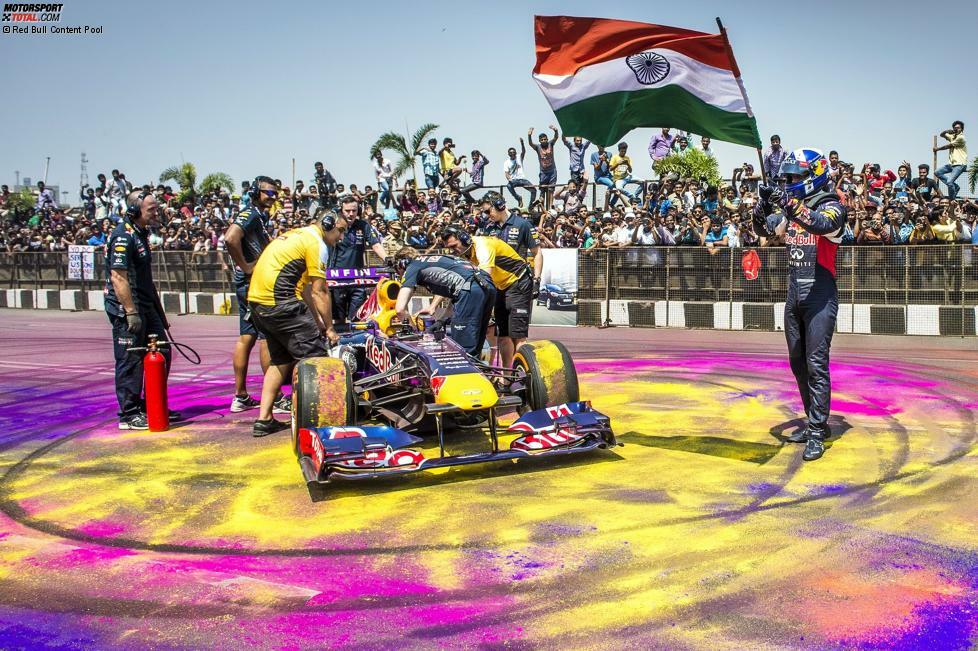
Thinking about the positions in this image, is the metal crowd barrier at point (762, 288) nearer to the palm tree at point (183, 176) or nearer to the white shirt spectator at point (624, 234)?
the white shirt spectator at point (624, 234)

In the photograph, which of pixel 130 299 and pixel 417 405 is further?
pixel 130 299

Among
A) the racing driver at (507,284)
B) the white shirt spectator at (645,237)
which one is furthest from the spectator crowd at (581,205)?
the racing driver at (507,284)

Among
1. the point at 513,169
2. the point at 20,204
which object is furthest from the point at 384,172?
the point at 20,204

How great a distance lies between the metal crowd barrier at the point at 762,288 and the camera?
14.3 metres

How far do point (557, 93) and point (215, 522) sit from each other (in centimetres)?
405

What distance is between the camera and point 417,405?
6.48 meters

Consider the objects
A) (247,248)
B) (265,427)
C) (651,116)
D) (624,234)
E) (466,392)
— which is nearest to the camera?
(466,392)

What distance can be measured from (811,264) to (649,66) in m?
1.88

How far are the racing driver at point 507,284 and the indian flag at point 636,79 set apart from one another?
211 cm

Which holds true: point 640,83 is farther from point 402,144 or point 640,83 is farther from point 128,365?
point 402,144

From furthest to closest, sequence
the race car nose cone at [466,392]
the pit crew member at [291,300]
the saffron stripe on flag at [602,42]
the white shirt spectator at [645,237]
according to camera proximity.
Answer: the white shirt spectator at [645,237] → the pit crew member at [291,300] → the saffron stripe on flag at [602,42] → the race car nose cone at [466,392]

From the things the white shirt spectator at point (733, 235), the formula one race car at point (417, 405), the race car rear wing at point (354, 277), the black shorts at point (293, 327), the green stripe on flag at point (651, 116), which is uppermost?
the green stripe on flag at point (651, 116)

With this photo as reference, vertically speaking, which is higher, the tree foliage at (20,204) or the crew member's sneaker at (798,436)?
the tree foliage at (20,204)

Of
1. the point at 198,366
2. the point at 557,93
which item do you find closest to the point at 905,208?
the point at 557,93
